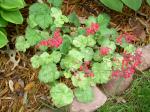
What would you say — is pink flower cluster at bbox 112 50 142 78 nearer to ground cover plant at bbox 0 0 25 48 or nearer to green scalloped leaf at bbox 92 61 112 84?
green scalloped leaf at bbox 92 61 112 84

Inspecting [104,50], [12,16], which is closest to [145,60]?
[104,50]

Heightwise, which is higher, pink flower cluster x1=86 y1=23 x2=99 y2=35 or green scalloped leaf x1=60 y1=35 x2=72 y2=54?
pink flower cluster x1=86 y1=23 x2=99 y2=35

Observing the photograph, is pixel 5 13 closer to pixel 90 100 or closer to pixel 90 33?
pixel 90 33

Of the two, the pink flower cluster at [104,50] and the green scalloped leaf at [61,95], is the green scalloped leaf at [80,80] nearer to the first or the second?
the green scalloped leaf at [61,95]

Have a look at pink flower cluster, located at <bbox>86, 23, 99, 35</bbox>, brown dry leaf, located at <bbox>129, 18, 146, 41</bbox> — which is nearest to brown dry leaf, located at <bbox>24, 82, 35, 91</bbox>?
pink flower cluster, located at <bbox>86, 23, 99, 35</bbox>

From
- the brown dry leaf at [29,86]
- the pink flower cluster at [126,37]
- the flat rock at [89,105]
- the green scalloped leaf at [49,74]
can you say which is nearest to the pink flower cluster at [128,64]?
the pink flower cluster at [126,37]

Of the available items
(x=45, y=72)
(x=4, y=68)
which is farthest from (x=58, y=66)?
(x=4, y=68)
